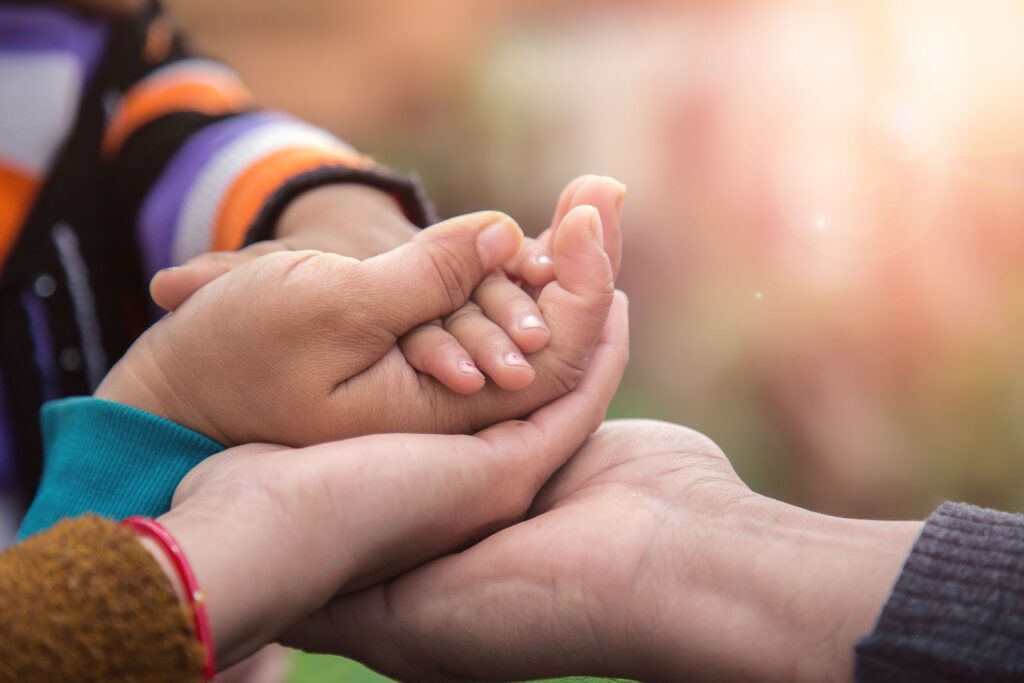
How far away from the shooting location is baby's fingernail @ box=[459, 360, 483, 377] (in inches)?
24.7

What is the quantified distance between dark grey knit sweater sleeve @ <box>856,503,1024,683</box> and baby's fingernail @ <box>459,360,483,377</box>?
0.28 m

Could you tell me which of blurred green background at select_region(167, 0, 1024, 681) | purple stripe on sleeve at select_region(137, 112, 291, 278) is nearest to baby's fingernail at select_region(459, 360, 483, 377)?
purple stripe on sleeve at select_region(137, 112, 291, 278)

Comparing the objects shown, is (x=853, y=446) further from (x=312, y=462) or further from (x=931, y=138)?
(x=312, y=462)

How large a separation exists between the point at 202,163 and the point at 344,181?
19cm

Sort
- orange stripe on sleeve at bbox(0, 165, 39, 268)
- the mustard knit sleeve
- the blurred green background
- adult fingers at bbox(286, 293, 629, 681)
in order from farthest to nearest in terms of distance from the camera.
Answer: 1. the blurred green background
2. orange stripe on sleeve at bbox(0, 165, 39, 268)
3. adult fingers at bbox(286, 293, 629, 681)
4. the mustard knit sleeve

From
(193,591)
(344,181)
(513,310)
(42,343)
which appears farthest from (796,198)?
(193,591)

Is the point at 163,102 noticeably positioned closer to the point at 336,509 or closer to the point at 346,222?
the point at 346,222

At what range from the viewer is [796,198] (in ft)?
5.63

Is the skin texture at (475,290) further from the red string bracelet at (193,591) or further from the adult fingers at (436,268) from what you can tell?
the red string bracelet at (193,591)

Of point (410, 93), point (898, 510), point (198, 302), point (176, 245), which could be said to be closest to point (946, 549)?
point (198, 302)

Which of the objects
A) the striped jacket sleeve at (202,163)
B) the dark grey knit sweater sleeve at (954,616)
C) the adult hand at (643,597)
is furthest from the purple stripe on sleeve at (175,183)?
the dark grey knit sweater sleeve at (954,616)

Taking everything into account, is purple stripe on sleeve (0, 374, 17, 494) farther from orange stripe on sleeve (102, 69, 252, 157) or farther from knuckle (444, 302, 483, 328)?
knuckle (444, 302, 483, 328)

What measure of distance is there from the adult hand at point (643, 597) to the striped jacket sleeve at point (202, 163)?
0.41 m

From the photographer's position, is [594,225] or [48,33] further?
[48,33]
